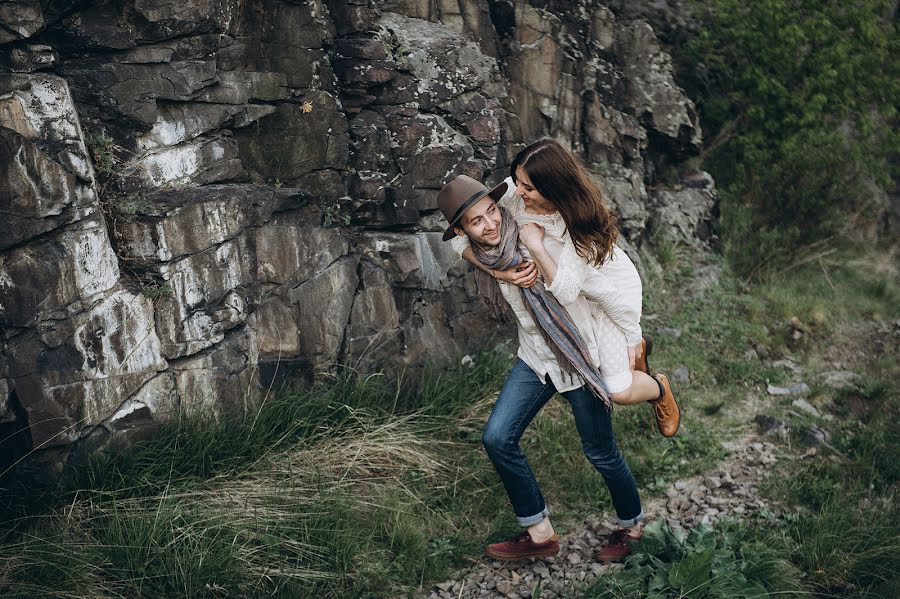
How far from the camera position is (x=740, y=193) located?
29.4 feet

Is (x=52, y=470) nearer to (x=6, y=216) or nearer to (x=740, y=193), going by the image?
(x=6, y=216)

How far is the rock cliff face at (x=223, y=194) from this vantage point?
13.6ft

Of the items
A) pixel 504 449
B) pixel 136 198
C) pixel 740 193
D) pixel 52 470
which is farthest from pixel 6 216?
pixel 740 193

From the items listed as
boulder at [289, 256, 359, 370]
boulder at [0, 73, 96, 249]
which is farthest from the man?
boulder at [0, 73, 96, 249]

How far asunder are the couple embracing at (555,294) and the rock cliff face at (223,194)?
1.73 meters

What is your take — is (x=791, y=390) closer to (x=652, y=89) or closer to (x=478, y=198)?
(x=652, y=89)

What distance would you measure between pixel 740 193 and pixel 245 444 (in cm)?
663

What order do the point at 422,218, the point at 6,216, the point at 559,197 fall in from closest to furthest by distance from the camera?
the point at 559,197, the point at 6,216, the point at 422,218

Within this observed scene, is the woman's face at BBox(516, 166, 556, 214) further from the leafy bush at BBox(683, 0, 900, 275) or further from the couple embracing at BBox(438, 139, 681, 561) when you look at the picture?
the leafy bush at BBox(683, 0, 900, 275)

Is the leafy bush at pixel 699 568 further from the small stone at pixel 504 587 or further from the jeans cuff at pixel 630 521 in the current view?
the small stone at pixel 504 587

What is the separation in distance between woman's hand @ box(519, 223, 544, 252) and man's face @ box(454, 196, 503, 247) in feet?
0.38

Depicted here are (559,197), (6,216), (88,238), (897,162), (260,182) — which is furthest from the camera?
(897,162)

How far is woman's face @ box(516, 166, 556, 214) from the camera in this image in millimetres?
3514

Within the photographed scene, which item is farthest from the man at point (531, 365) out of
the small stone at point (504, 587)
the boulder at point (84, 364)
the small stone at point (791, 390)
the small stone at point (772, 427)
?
the small stone at point (791, 390)
